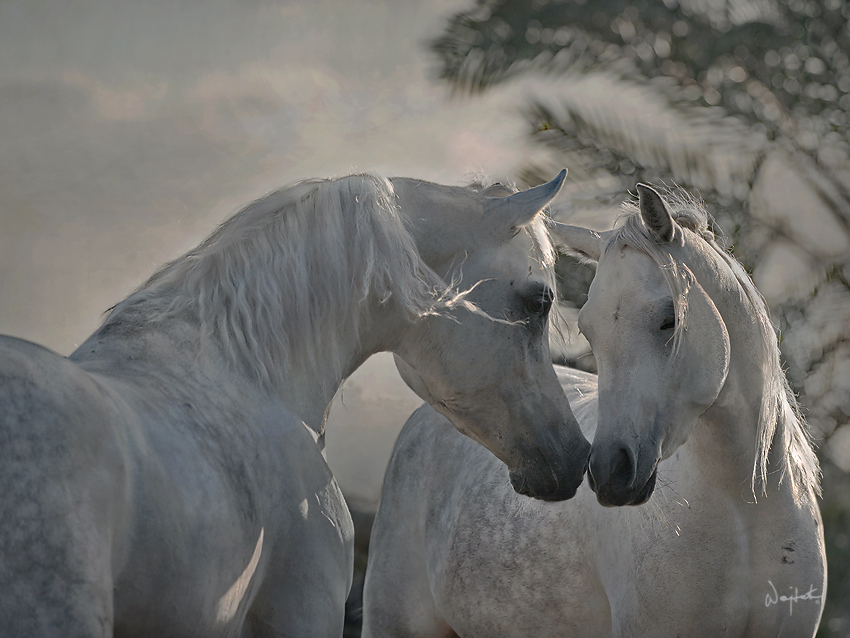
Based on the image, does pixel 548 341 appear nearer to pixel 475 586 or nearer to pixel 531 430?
pixel 531 430

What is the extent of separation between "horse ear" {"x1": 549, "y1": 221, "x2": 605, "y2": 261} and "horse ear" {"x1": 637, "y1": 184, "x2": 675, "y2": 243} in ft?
1.39

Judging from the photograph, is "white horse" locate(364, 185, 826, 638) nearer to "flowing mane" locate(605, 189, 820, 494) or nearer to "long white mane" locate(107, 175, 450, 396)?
"flowing mane" locate(605, 189, 820, 494)

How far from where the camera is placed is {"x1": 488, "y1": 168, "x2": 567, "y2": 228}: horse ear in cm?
217

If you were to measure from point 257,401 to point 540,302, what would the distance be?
2.87 ft

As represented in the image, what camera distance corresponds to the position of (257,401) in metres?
1.68

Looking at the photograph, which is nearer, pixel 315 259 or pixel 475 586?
pixel 315 259

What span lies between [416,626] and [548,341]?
2.37m

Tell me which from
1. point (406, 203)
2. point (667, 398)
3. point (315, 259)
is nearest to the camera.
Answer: point (315, 259)

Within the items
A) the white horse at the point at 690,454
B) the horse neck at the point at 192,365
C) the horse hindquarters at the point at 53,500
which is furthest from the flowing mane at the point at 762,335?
the horse hindquarters at the point at 53,500

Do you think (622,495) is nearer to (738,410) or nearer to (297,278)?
(738,410)

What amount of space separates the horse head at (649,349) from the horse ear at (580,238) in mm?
370

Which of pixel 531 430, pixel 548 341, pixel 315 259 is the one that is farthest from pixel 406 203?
pixel 531 430

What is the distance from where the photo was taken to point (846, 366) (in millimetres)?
6602
